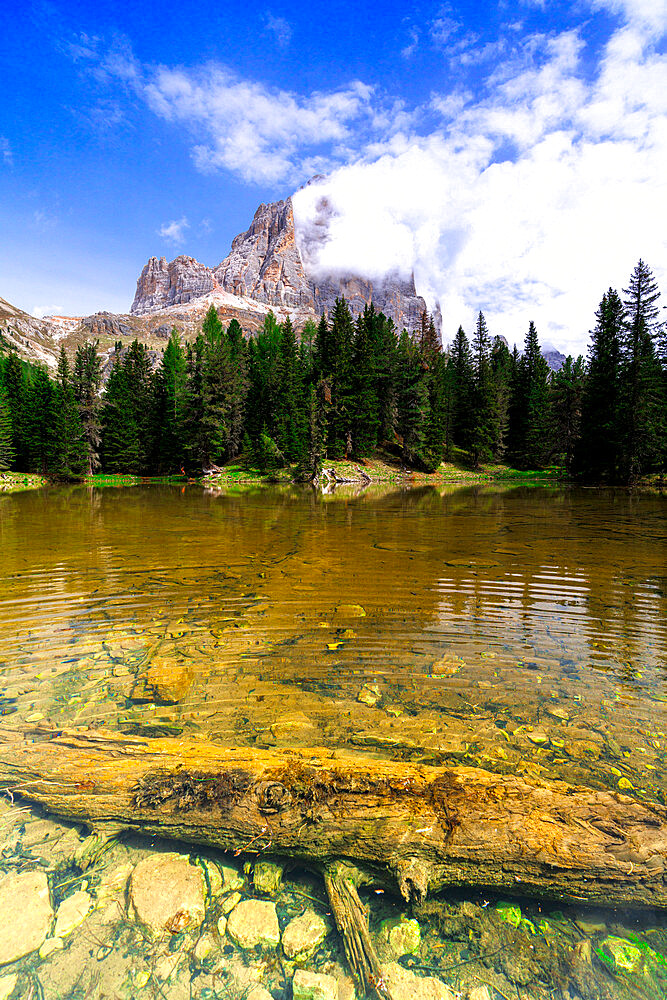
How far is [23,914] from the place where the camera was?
269 centimetres

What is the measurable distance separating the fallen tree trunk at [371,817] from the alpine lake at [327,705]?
0.12 m

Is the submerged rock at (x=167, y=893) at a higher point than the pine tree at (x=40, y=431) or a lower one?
lower

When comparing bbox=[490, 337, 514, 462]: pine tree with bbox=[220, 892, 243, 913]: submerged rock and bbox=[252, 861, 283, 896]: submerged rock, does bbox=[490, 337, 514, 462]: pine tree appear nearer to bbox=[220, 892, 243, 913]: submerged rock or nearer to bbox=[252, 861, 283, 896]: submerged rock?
bbox=[252, 861, 283, 896]: submerged rock

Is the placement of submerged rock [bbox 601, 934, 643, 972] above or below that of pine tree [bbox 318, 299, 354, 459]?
below

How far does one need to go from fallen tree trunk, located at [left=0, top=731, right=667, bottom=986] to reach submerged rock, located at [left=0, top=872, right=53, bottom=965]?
49 centimetres

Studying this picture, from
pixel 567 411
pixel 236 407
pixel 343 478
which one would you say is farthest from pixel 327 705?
pixel 567 411

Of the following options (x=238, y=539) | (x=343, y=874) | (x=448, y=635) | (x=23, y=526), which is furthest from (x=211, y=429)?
(x=343, y=874)

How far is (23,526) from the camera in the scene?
1741 cm

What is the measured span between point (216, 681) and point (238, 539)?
9.40 m

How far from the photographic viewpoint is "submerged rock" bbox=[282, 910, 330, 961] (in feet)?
8.38

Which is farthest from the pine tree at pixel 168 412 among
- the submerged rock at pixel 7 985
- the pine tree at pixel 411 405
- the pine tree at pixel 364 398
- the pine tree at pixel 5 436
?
the submerged rock at pixel 7 985

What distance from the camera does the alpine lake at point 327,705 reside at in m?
2.46

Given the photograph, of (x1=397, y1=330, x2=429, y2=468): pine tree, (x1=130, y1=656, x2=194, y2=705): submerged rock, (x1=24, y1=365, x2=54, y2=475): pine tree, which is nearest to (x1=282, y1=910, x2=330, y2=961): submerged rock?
(x1=130, y1=656, x2=194, y2=705): submerged rock

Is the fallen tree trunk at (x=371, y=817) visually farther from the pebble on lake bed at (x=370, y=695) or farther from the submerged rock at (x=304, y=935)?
the pebble on lake bed at (x=370, y=695)
